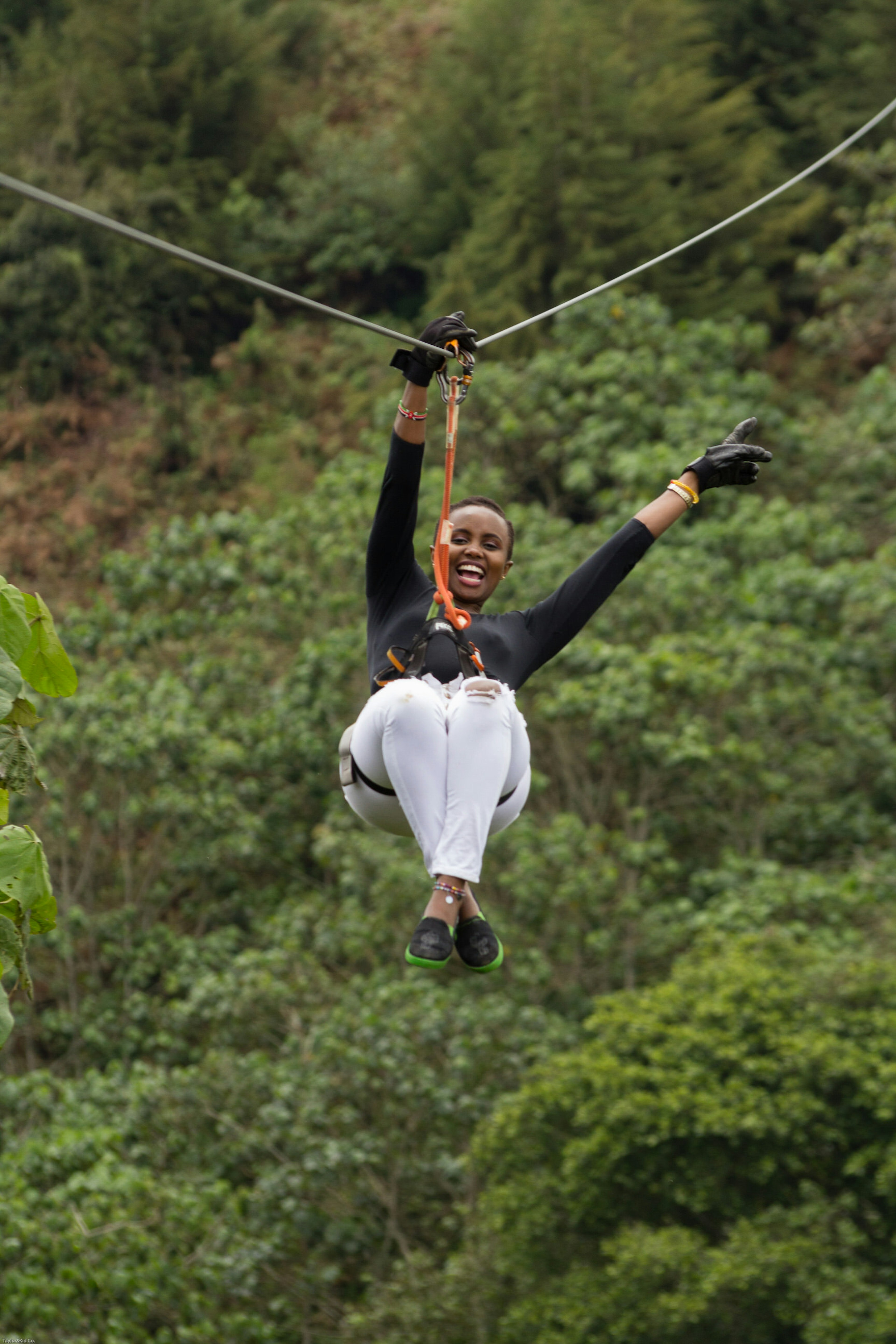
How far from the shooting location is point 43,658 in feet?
9.35

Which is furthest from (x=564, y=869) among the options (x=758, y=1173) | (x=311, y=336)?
(x=311, y=336)

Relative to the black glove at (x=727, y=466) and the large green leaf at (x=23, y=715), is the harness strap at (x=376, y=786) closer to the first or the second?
the large green leaf at (x=23, y=715)

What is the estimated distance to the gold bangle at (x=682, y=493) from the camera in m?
3.34

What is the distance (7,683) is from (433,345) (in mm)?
1074

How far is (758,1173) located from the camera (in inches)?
293

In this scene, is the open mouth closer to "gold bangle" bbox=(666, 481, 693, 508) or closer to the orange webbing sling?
the orange webbing sling

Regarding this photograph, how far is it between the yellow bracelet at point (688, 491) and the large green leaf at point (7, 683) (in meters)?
1.40

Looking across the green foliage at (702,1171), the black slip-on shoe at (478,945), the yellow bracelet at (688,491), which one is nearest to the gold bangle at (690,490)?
the yellow bracelet at (688,491)

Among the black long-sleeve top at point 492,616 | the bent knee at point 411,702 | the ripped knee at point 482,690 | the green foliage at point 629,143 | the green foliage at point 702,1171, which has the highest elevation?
the green foliage at point 629,143

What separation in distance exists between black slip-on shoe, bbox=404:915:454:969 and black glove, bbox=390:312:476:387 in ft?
3.30

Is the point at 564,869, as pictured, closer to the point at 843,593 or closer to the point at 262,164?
the point at 843,593

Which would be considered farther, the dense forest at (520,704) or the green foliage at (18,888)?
the dense forest at (520,704)

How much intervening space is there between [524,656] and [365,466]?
8.86m

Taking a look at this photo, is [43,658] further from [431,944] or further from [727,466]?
[727,466]
